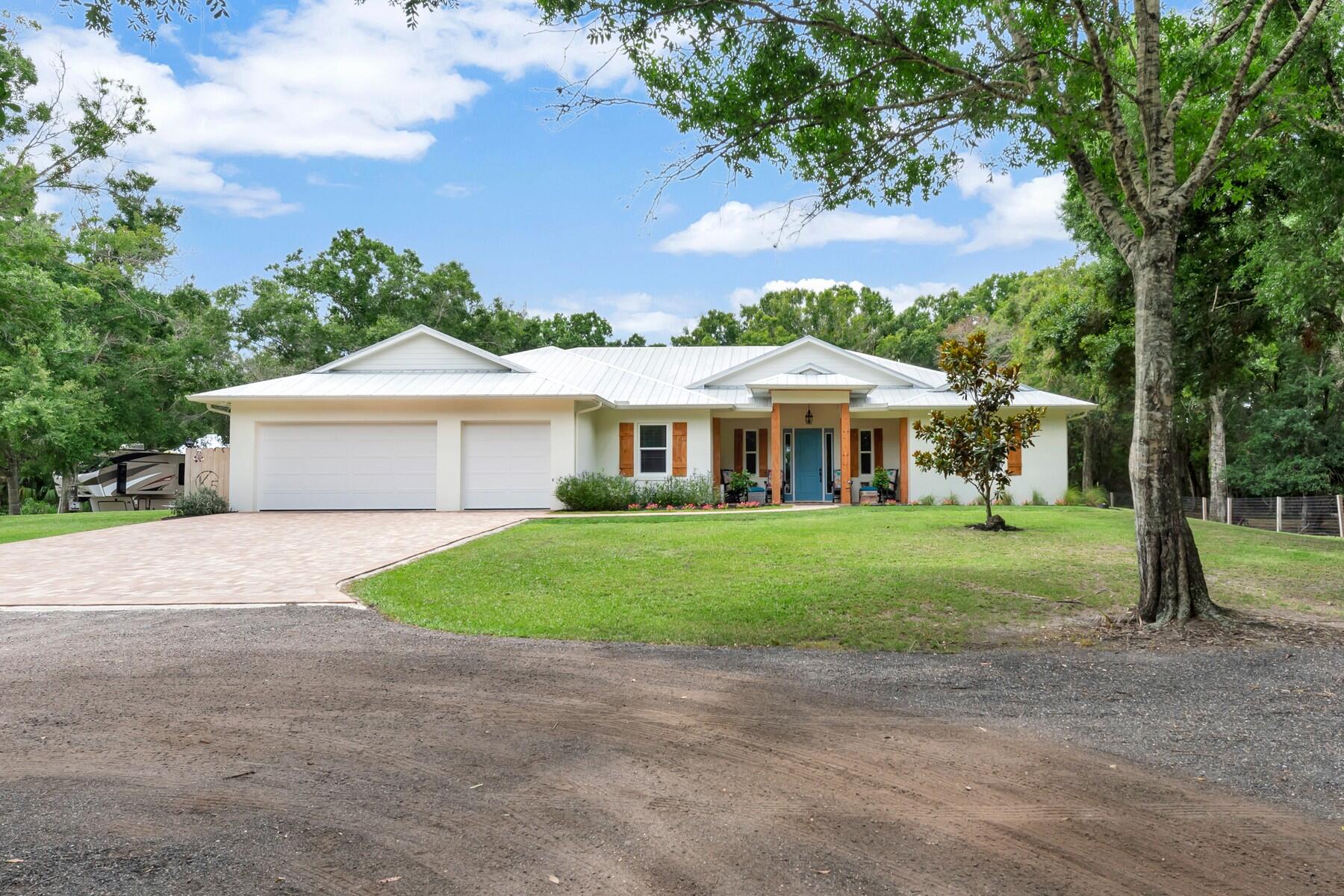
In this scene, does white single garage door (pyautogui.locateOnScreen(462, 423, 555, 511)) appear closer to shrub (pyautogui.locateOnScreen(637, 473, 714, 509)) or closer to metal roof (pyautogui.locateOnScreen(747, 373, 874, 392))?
shrub (pyautogui.locateOnScreen(637, 473, 714, 509))

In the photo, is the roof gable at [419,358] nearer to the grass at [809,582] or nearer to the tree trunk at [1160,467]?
the grass at [809,582]

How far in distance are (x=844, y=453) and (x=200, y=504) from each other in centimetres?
1535

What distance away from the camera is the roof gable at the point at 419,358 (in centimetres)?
2125

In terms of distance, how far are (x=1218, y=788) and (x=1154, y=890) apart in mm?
1169

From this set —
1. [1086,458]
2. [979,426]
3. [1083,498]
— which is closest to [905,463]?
[1083,498]

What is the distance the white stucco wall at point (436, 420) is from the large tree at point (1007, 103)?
11596 mm

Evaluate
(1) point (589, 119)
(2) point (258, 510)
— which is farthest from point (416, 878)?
(2) point (258, 510)

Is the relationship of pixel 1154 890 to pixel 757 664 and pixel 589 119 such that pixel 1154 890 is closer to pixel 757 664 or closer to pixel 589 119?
pixel 757 664

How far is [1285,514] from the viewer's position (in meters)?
22.5

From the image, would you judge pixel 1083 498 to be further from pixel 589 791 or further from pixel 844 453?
pixel 589 791

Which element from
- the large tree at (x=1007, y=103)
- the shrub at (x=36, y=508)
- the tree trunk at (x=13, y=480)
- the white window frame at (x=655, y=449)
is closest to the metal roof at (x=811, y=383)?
the white window frame at (x=655, y=449)

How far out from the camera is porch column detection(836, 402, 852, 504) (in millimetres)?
21016

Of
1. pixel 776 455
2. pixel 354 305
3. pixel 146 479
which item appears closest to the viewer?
pixel 776 455

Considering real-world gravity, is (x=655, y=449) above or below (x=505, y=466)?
above
